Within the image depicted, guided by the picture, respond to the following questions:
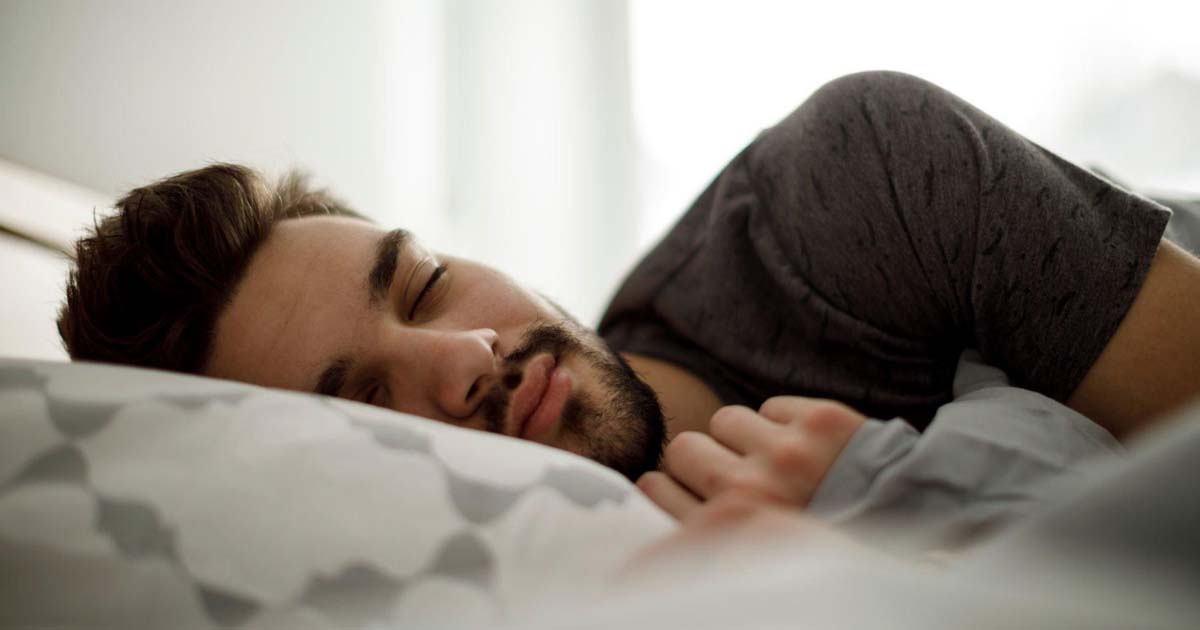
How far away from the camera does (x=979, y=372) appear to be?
744mm

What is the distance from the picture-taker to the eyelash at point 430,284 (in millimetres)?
812

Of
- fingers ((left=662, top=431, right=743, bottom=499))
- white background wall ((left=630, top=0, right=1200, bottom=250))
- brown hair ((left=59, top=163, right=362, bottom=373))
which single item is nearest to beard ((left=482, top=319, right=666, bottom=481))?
fingers ((left=662, top=431, right=743, bottom=499))

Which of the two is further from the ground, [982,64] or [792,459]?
[982,64]

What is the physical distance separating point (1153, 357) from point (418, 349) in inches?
26.5

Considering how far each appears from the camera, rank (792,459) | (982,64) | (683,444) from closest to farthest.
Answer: (792,459) → (683,444) → (982,64)

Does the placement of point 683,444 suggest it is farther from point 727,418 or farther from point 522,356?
point 522,356

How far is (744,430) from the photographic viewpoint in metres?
0.63

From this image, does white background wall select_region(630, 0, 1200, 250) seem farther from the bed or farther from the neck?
the bed

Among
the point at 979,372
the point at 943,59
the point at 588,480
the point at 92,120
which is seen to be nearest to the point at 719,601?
the point at 588,480

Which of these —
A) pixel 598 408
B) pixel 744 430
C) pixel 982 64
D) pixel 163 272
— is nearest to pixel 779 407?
pixel 744 430

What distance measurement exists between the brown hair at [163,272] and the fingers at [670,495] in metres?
0.48

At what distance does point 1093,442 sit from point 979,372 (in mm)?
186

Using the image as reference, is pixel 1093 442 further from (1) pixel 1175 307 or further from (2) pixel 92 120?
(2) pixel 92 120

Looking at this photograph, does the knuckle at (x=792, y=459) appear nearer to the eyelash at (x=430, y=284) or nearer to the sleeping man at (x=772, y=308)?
the sleeping man at (x=772, y=308)
